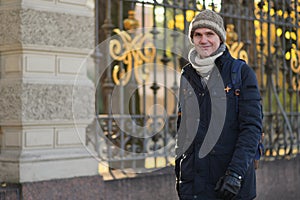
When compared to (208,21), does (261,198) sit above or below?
below

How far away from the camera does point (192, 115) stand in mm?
3504

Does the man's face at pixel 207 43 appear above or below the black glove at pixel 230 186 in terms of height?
above

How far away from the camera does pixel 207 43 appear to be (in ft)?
11.4

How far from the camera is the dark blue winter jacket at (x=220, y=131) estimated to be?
130 inches

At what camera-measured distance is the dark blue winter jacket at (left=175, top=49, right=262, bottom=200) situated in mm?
3311

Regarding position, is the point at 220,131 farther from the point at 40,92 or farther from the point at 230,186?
the point at 40,92

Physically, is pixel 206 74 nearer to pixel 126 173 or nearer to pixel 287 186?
pixel 126 173

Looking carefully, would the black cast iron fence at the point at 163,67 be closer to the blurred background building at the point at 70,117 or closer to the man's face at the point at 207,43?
the blurred background building at the point at 70,117

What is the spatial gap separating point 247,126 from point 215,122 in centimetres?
21

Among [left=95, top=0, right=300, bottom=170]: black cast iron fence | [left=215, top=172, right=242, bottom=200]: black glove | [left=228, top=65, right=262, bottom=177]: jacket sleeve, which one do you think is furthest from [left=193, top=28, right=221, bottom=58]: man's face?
[left=95, top=0, right=300, bottom=170]: black cast iron fence

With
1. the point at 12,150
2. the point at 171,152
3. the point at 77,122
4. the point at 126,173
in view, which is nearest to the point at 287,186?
the point at 171,152

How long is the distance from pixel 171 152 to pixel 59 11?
1.97 m

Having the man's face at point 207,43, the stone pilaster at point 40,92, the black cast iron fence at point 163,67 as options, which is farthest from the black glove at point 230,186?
the black cast iron fence at point 163,67

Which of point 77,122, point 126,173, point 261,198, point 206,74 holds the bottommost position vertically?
point 261,198
